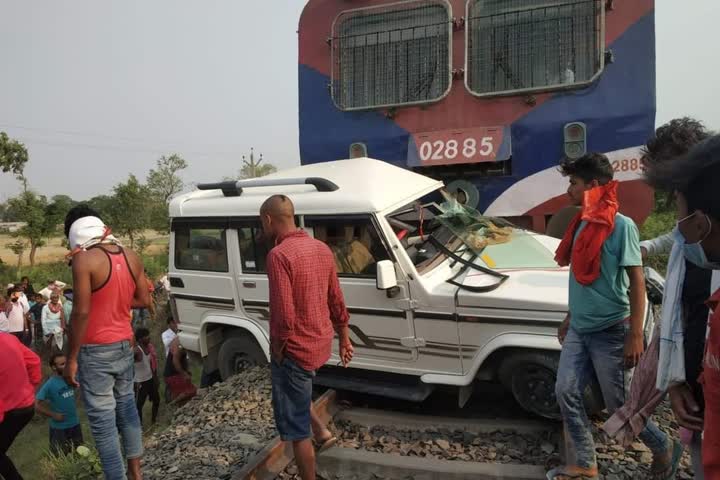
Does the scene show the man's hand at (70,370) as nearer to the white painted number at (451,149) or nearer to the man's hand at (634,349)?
the man's hand at (634,349)

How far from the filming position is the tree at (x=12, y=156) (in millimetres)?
20303

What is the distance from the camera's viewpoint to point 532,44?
5.52 meters

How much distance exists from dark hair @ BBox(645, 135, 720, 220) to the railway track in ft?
6.54

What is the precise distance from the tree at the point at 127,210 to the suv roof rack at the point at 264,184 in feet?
68.7

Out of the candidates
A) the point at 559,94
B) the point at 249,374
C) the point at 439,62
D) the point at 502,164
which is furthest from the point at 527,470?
the point at 439,62

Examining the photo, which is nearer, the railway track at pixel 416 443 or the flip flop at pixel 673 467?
the flip flop at pixel 673 467

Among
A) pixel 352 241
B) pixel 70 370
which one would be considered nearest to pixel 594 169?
→ pixel 352 241

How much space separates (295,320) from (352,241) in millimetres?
1379

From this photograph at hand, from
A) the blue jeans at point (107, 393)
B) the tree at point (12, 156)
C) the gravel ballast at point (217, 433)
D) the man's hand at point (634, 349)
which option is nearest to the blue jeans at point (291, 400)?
the gravel ballast at point (217, 433)

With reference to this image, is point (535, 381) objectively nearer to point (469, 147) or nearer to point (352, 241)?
point (352, 241)

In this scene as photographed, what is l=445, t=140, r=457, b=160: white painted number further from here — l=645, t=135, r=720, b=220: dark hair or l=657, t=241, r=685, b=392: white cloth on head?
l=645, t=135, r=720, b=220: dark hair

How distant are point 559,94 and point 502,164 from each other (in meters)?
0.88

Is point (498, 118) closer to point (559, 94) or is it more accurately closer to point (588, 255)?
point (559, 94)

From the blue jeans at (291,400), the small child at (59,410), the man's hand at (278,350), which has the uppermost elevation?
the man's hand at (278,350)
